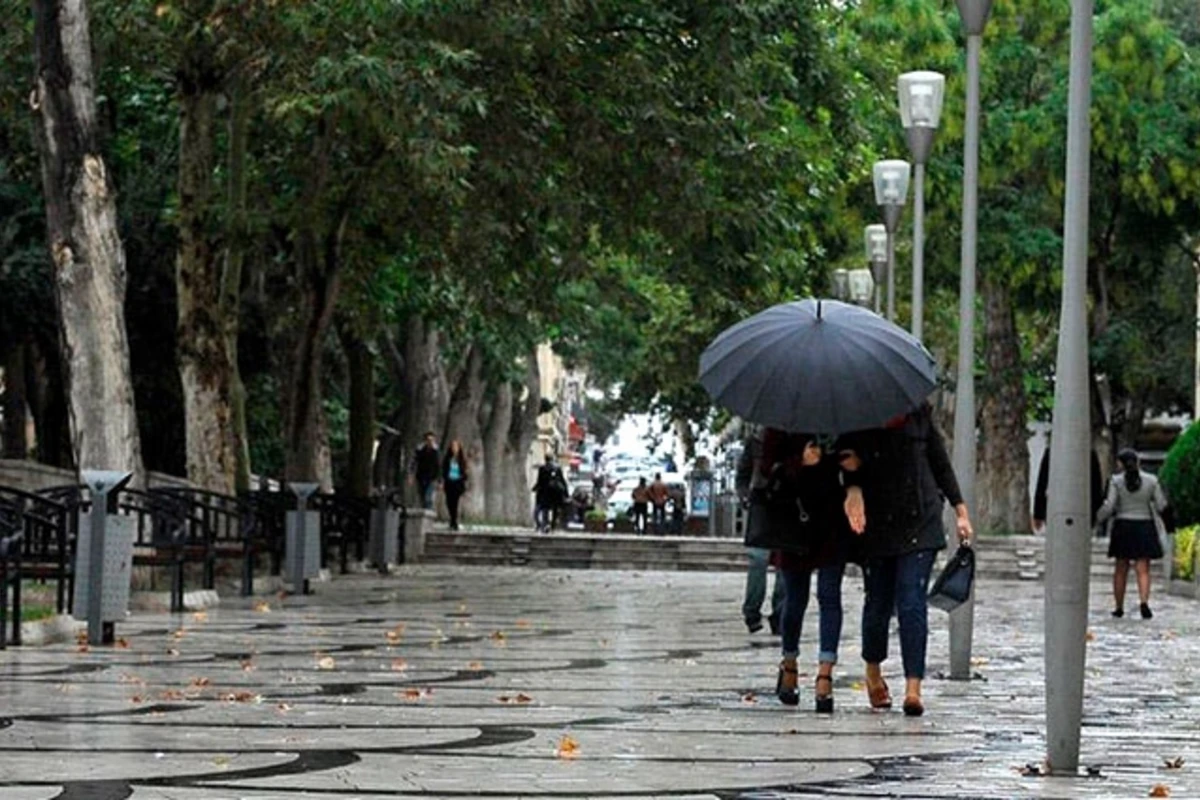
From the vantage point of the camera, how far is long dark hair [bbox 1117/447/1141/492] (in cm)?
3077

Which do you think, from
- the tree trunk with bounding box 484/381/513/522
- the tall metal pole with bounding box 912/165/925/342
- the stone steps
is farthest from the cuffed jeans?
the tree trunk with bounding box 484/381/513/522

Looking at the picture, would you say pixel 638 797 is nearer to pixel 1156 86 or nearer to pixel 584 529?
pixel 1156 86

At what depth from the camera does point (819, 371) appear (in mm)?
15219

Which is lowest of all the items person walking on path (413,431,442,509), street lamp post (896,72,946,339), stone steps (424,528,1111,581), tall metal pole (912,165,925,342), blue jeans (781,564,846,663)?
blue jeans (781,564,846,663)

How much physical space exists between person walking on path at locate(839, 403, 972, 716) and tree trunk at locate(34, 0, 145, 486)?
41.6 feet

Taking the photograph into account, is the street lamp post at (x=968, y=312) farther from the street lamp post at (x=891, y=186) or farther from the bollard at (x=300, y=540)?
the bollard at (x=300, y=540)

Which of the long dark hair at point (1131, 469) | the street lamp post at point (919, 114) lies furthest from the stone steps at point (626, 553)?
the street lamp post at point (919, 114)

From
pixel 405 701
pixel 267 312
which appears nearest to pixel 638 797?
pixel 405 701

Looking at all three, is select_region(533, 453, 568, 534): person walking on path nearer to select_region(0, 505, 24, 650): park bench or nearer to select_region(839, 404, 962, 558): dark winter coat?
select_region(0, 505, 24, 650): park bench

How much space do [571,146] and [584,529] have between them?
38.2 m

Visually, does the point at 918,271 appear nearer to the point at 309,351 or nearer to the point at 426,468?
the point at 309,351

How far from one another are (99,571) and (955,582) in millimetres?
7679

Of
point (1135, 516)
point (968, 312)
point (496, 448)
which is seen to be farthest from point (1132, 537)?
point (496, 448)

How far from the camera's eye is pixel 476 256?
124 ft
